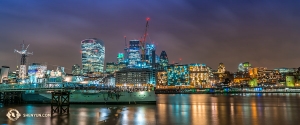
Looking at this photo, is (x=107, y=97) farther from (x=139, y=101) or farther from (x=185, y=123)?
(x=185, y=123)

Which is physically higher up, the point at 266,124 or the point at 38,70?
the point at 38,70

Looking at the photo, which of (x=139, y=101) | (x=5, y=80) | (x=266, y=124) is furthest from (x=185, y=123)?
(x=5, y=80)

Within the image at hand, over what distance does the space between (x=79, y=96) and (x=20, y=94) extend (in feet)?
71.5

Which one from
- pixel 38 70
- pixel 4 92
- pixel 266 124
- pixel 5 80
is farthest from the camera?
pixel 38 70

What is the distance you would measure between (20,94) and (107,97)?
29.4 metres

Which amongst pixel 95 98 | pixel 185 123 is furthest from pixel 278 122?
pixel 95 98

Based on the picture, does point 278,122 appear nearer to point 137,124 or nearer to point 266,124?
point 266,124

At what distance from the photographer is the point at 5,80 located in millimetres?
126938

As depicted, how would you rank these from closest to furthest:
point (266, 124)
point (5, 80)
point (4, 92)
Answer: point (266, 124) → point (4, 92) → point (5, 80)

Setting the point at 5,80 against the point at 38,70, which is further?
the point at 38,70

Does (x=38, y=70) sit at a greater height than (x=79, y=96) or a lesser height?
greater

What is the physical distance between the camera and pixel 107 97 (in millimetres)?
76312

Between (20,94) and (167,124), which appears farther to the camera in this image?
(20,94)

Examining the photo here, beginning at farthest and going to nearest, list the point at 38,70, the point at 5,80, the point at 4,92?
the point at 38,70 < the point at 5,80 < the point at 4,92
